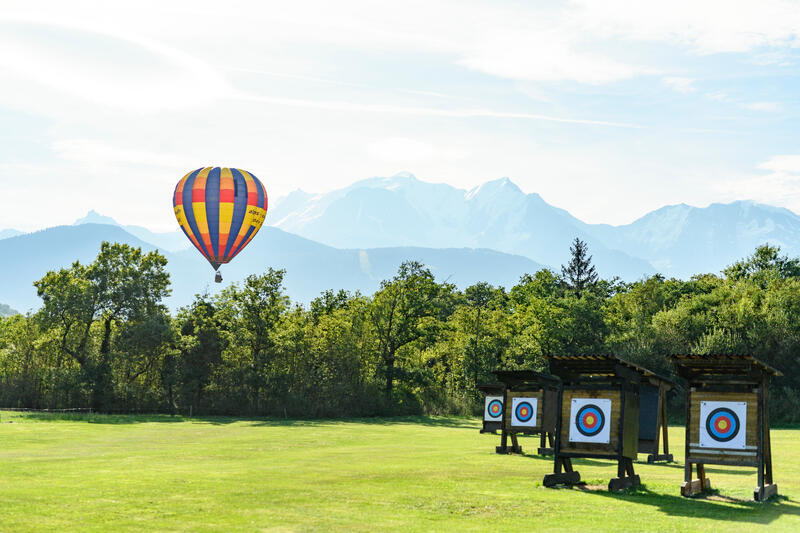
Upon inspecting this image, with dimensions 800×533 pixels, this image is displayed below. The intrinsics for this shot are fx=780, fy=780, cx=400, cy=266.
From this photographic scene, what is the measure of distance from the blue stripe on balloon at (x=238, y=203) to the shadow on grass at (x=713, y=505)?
1596 inches

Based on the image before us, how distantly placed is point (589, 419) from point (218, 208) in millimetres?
39947

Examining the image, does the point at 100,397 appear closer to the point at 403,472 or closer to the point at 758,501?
the point at 403,472

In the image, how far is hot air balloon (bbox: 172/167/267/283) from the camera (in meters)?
53.6

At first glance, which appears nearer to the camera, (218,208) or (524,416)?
(524,416)

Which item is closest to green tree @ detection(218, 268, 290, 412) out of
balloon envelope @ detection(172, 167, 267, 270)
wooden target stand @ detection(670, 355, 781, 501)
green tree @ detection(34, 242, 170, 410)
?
balloon envelope @ detection(172, 167, 267, 270)

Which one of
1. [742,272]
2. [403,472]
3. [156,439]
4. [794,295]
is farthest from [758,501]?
[742,272]

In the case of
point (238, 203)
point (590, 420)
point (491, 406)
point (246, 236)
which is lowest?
point (491, 406)

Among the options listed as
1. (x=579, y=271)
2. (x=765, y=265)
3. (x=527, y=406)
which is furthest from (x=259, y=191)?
(x=765, y=265)

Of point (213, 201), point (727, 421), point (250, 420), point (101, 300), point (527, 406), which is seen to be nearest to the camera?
point (727, 421)

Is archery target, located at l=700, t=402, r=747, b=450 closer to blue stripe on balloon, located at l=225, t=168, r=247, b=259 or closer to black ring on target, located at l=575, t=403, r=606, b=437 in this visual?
black ring on target, located at l=575, t=403, r=606, b=437

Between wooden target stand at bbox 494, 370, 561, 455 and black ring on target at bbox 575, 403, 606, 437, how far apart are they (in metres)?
8.53

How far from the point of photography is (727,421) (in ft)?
57.3

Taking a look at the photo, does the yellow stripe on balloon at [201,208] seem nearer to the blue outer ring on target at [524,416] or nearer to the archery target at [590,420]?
the blue outer ring on target at [524,416]

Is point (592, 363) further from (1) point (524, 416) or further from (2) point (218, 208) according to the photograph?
(2) point (218, 208)
